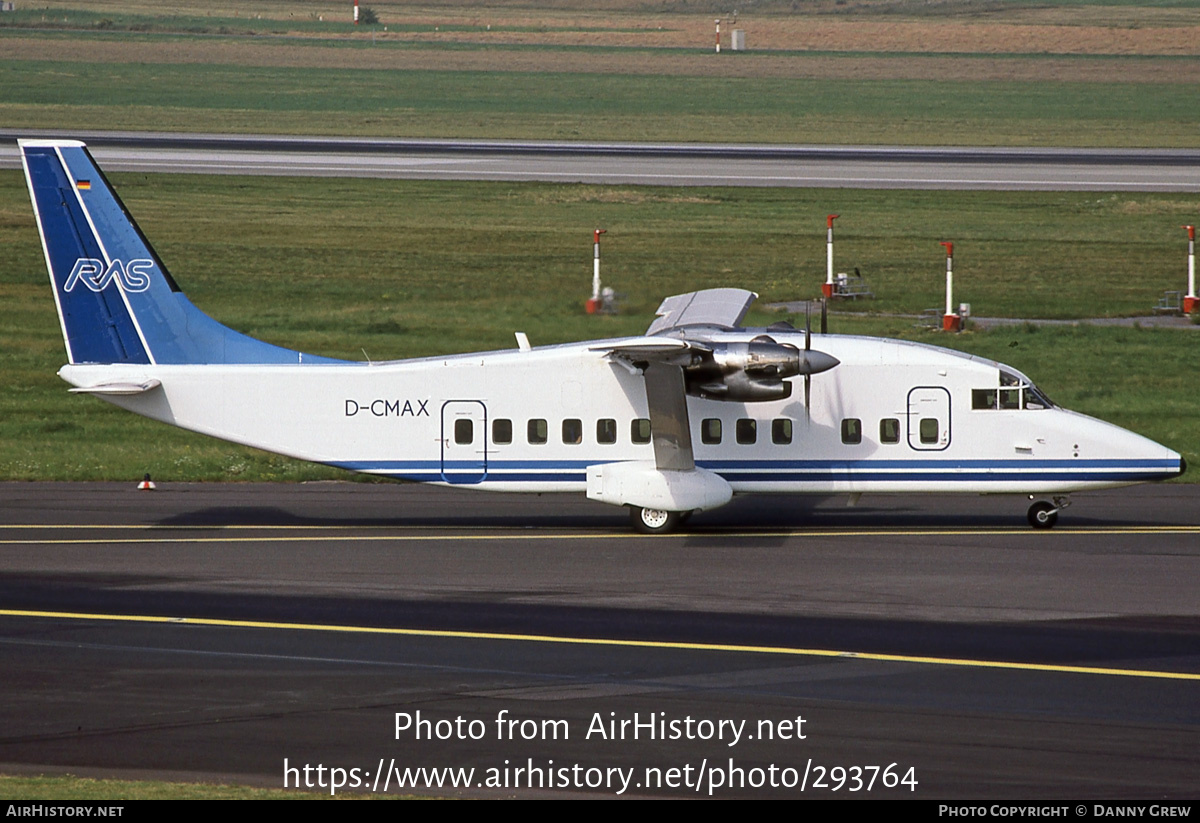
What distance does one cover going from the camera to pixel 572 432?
84.3 feet

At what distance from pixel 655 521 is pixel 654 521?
0.07ft

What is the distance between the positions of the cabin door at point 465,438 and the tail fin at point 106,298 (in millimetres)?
3491

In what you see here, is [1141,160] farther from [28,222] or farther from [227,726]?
[227,726]

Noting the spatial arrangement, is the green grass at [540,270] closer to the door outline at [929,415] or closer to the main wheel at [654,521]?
the main wheel at [654,521]

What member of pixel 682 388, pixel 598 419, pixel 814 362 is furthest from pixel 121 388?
pixel 814 362

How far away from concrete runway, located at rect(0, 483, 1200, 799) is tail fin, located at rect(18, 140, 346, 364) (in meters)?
3.07

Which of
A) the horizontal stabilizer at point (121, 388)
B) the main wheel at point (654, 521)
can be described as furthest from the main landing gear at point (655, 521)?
the horizontal stabilizer at point (121, 388)

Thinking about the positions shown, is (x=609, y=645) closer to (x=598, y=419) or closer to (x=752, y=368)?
(x=752, y=368)

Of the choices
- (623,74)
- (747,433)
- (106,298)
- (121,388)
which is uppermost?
(623,74)

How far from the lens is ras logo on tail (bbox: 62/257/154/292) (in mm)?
25969

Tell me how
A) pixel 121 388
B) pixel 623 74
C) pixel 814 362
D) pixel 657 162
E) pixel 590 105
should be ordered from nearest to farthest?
pixel 814 362
pixel 121 388
pixel 657 162
pixel 590 105
pixel 623 74

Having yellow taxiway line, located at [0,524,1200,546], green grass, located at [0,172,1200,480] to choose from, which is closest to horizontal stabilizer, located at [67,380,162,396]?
yellow taxiway line, located at [0,524,1200,546]

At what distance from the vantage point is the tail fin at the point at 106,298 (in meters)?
25.8
